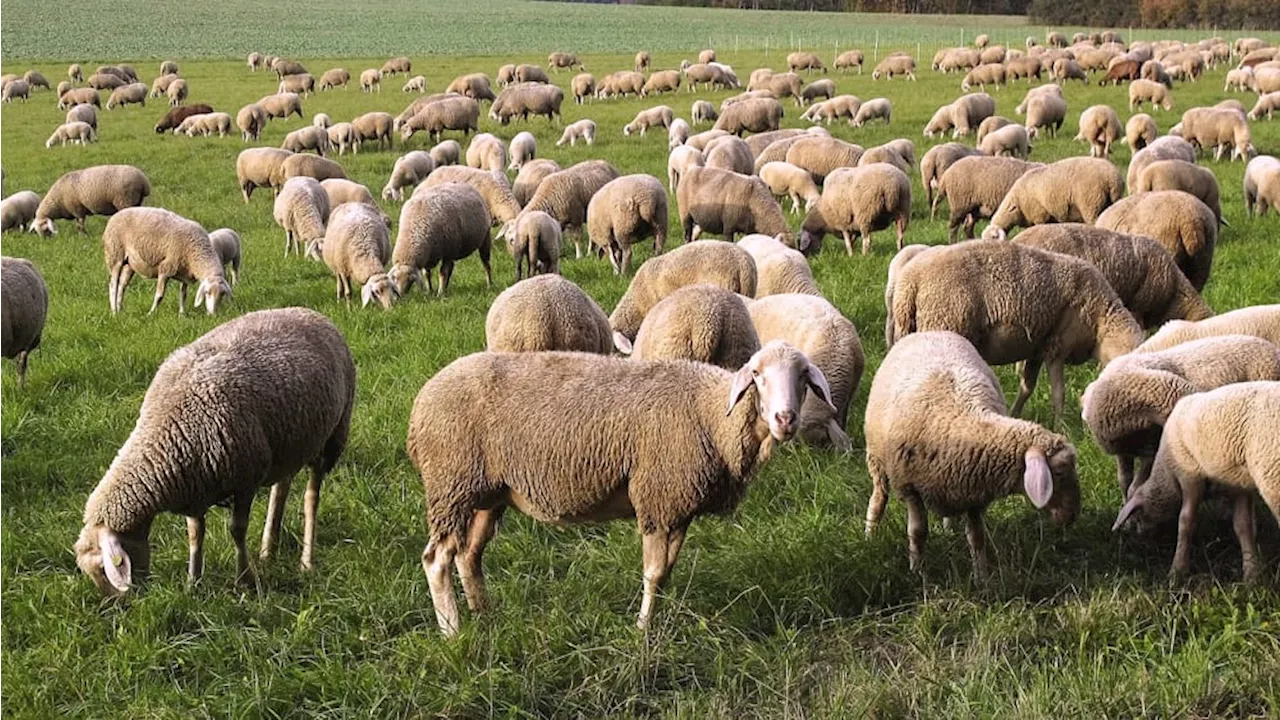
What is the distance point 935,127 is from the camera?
81.3 feet

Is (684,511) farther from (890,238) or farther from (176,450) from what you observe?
(890,238)

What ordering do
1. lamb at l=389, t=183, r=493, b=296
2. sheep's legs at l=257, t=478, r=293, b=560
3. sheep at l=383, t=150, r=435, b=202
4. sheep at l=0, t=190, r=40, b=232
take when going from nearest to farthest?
sheep's legs at l=257, t=478, r=293, b=560 → lamb at l=389, t=183, r=493, b=296 → sheep at l=0, t=190, r=40, b=232 → sheep at l=383, t=150, r=435, b=202

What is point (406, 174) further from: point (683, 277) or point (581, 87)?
point (581, 87)

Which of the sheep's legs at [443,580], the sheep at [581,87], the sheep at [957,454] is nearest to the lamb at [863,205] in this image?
the sheep at [957,454]

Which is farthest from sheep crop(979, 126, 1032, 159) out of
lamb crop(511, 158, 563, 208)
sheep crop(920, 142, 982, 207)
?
lamb crop(511, 158, 563, 208)

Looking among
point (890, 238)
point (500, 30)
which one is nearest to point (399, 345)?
point (890, 238)

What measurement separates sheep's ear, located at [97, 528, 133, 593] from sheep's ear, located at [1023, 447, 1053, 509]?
13.2 ft

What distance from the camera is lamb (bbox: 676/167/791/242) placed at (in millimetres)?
12961

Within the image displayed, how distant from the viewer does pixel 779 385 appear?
4.41 metres

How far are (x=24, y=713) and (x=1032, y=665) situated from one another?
13.0ft

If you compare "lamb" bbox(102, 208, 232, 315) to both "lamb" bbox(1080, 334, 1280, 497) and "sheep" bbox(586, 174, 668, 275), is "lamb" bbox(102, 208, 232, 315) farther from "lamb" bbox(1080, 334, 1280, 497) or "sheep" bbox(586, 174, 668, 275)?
"lamb" bbox(1080, 334, 1280, 497)

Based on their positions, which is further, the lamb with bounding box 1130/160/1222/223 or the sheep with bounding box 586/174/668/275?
the sheep with bounding box 586/174/668/275

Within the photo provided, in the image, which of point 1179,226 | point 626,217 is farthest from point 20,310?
point 1179,226

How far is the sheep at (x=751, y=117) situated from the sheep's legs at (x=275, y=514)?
21.2 meters
